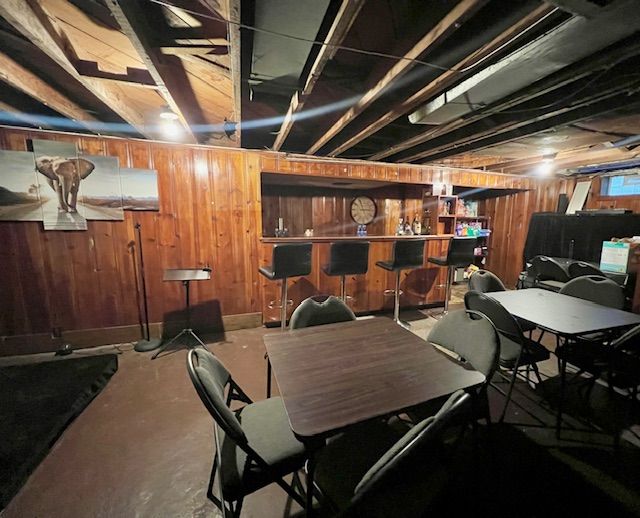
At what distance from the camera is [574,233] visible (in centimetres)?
460

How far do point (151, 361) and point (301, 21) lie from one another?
303 centimetres

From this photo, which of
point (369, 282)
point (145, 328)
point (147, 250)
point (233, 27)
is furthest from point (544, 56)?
point (145, 328)

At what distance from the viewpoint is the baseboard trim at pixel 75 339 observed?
282cm

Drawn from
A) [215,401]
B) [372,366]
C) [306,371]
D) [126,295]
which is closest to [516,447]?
[372,366]

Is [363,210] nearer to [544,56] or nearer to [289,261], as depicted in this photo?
[289,261]

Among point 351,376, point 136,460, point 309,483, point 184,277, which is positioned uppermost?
point 184,277

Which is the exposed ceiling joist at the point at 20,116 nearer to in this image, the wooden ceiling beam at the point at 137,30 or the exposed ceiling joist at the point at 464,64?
the wooden ceiling beam at the point at 137,30

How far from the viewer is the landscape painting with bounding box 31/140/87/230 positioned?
8.71ft

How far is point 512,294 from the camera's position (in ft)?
8.34

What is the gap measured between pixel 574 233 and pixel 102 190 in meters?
6.73

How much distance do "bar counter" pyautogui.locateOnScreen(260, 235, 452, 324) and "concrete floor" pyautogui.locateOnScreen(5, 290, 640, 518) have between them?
130cm

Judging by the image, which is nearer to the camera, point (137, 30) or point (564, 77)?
point (137, 30)

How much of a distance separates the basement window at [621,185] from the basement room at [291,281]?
30 centimetres

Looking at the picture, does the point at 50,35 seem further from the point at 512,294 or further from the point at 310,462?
the point at 512,294
